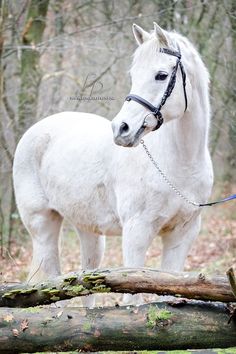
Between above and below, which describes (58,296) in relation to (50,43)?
below

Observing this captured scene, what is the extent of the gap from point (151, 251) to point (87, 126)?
6.59 m

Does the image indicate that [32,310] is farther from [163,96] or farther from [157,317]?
[163,96]

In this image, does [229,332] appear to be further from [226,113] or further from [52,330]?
[226,113]

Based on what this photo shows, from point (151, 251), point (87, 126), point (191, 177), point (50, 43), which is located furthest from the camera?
point (151, 251)

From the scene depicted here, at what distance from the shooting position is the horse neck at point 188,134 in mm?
5147

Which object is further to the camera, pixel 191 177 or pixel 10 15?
pixel 10 15

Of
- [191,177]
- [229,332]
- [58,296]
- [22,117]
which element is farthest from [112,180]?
[22,117]

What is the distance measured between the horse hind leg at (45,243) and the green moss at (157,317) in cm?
277

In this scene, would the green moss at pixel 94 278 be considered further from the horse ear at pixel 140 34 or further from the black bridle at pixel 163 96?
the horse ear at pixel 140 34

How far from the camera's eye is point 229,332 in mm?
3762

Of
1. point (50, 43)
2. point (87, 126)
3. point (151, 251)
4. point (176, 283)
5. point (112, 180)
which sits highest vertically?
point (50, 43)

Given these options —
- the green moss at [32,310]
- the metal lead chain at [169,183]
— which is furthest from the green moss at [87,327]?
the metal lead chain at [169,183]

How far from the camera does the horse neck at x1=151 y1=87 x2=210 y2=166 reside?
16.9ft

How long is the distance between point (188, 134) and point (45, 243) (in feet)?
6.71
